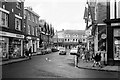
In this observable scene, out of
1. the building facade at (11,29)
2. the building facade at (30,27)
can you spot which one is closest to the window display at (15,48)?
the building facade at (11,29)

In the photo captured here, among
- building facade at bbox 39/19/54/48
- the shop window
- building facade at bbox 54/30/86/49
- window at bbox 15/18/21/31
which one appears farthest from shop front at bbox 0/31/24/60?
building facade at bbox 54/30/86/49

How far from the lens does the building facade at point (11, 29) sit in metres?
24.6

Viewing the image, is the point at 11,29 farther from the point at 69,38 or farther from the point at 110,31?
the point at 69,38

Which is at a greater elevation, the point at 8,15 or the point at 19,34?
the point at 8,15

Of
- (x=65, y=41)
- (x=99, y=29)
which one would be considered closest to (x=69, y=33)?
(x=65, y=41)

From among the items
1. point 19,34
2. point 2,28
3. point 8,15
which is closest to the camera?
point 2,28

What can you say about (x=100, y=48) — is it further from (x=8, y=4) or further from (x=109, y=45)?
(x=8, y=4)

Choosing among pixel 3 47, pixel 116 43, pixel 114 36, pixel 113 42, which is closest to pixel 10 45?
pixel 3 47

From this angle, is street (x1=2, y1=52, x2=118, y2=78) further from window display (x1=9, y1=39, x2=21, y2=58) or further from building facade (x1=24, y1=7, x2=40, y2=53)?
building facade (x1=24, y1=7, x2=40, y2=53)

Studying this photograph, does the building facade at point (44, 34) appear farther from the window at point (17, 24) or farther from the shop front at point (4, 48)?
the shop front at point (4, 48)

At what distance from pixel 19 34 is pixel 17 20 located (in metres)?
2.28

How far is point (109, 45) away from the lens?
19.0 meters

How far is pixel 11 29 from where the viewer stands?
27.0m

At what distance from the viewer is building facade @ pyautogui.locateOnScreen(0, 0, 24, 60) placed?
2464cm
